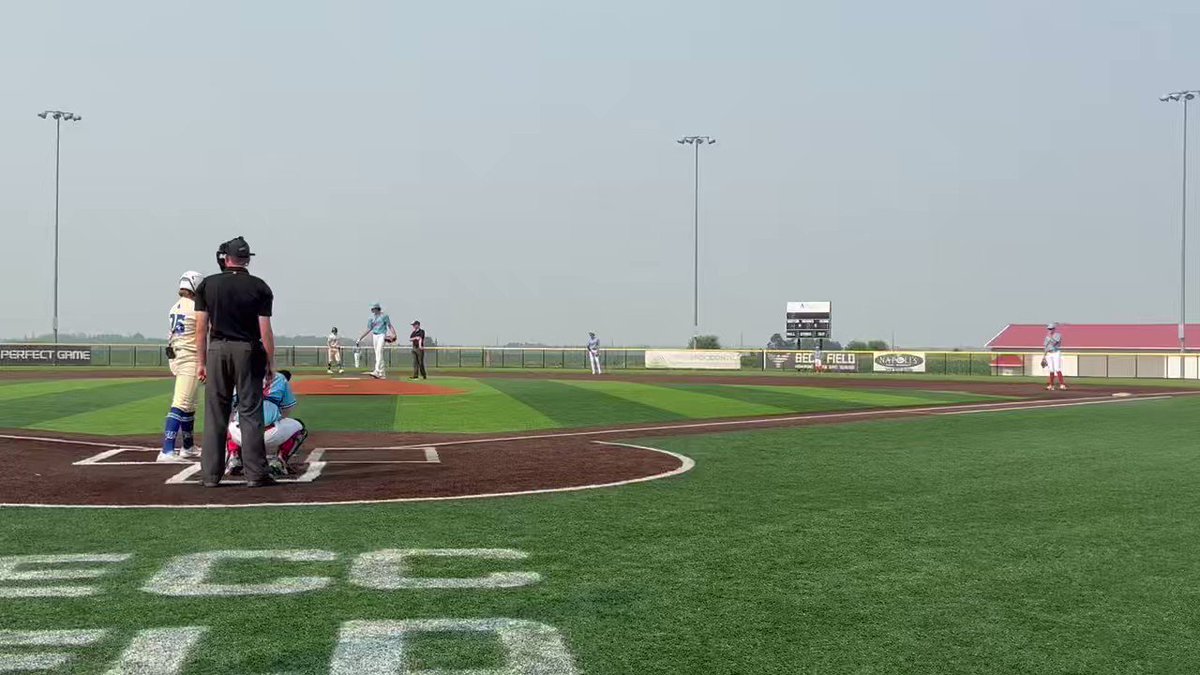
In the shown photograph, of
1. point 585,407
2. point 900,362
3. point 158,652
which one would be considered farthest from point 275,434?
point 900,362

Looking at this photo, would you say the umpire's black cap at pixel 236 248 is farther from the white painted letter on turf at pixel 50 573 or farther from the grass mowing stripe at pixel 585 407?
the grass mowing stripe at pixel 585 407

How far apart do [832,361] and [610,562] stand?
A: 54817mm

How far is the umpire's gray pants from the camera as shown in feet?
28.8

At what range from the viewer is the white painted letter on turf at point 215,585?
484cm

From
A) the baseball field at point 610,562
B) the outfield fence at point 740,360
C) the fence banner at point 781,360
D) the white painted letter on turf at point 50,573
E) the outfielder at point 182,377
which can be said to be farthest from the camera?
the fence banner at point 781,360

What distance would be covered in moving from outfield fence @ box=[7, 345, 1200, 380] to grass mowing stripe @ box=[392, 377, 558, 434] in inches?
1256

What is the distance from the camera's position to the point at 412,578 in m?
5.20

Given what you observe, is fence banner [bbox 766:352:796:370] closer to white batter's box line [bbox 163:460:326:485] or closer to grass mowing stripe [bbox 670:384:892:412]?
grass mowing stripe [bbox 670:384:892:412]

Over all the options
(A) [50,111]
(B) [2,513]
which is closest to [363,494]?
(B) [2,513]

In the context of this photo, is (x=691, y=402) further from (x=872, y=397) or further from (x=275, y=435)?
(x=275, y=435)

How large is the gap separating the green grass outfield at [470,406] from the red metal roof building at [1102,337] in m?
72.8

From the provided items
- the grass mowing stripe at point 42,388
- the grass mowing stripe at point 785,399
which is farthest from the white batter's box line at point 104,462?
the grass mowing stripe at point 785,399

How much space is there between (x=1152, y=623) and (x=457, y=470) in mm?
6953

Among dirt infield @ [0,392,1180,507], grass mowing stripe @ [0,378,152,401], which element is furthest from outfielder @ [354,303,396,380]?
dirt infield @ [0,392,1180,507]
